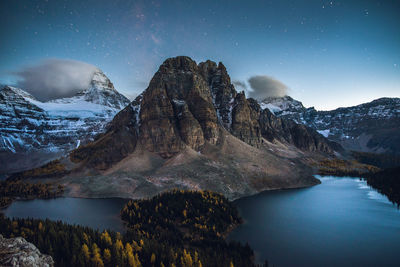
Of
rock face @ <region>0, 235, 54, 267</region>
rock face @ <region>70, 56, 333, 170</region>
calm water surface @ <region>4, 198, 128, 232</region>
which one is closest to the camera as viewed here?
rock face @ <region>0, 235, 54, 267</region>

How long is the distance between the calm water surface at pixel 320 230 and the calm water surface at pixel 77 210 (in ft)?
92.7

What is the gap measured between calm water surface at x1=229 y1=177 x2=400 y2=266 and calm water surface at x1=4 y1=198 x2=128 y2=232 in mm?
28251

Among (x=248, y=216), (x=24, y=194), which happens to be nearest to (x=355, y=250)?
(x=248, y=216)

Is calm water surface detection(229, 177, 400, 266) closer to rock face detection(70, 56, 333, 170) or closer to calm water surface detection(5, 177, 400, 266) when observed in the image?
calm water surface detection(5, 177, 400, 266)

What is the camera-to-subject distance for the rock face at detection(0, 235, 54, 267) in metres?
12.5

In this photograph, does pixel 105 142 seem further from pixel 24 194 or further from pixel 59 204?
pixel 59 204

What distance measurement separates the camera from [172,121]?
108 meters

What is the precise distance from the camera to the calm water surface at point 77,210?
47.6m

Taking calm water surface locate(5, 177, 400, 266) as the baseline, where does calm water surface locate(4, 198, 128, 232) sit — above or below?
below

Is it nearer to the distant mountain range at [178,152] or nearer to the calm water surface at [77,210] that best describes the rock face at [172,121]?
the distant mountain range at [178,152]

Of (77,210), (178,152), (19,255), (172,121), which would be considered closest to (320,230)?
(19,255)

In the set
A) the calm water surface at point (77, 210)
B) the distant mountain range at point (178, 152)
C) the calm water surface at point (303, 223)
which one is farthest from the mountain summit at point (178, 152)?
the calm water surface at point (303, 223)

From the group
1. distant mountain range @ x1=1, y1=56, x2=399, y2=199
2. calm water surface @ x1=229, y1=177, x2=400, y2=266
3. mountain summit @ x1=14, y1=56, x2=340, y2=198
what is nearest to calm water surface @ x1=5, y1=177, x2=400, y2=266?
calm water surface @ x1=229, y1=177, x2=400, y2=266

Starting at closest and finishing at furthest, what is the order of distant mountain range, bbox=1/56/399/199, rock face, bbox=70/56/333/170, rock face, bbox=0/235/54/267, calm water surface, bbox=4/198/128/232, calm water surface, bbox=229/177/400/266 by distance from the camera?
rock face, bbox=0/235/54/267 < calm water surface, bbox=229/177/400/266 < calm water surface, bbox=4/198/128/232 < distant mountain range, bbox=1/56/399/199 < rock face, bbox=70/56/333/170
